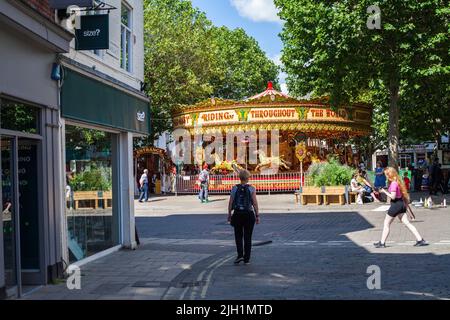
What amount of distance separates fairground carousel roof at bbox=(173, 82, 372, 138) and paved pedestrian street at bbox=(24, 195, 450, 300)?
540 inches

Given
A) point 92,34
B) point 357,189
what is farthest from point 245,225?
point 357,189

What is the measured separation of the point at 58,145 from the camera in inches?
353

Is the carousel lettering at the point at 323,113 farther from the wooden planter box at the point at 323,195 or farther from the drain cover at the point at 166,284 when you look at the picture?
the drain cover at the point at 166,284

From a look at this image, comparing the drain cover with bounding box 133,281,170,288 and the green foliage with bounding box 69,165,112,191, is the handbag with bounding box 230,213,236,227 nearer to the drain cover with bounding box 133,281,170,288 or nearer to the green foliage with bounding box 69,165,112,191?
the drain cover with bounding box 133,281,170,288

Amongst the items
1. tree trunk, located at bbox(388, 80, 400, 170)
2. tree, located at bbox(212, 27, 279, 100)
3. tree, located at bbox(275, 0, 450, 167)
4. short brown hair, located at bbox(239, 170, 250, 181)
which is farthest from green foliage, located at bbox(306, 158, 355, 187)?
tree, located at bbox(212, 27, 279, 100)

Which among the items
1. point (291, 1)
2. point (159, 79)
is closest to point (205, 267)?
point (291, 1)

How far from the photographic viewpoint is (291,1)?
2698 centimetres

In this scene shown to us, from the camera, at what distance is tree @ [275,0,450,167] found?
23453mm

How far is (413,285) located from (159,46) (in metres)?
33.6

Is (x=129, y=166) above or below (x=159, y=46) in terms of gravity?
below

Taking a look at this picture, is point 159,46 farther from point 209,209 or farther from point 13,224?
point 13,224

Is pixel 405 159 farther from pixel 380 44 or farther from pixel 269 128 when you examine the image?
pixel 380 44

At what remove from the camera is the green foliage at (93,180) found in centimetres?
1021
